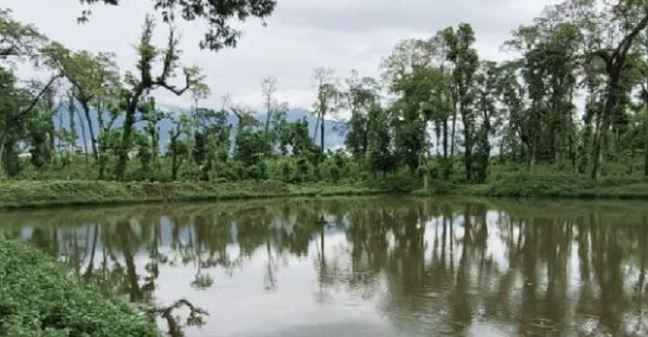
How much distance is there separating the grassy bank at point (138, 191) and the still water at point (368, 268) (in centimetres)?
282

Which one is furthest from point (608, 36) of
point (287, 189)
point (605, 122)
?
point (287, 189)

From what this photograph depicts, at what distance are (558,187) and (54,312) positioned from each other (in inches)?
1341

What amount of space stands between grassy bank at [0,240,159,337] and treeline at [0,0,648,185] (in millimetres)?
28475

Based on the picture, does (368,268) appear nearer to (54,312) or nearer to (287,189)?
(54,312)

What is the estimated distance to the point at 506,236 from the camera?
20.1 m

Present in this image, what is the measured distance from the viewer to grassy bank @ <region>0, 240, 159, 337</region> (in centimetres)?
628

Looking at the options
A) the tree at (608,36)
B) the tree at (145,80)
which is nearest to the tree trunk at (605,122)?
the tree at (608,36)

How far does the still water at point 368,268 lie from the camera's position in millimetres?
9836

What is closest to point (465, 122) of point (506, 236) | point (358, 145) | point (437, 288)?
point (358, 145)

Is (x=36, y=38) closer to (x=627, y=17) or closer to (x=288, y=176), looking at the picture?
(x=288, y=176)

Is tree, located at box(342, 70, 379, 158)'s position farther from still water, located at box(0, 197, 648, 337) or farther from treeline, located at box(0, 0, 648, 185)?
still water, located at box(0, 197, 648, 337)

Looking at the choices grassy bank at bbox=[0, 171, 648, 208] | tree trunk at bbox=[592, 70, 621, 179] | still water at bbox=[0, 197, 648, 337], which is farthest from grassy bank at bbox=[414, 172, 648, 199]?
still water at bbox=[0, 197, 648, 337]

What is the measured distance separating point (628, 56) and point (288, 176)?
23.4 m

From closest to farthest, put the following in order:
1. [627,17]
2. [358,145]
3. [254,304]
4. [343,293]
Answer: [254,304] → [343,293] → [627,17] → [358,145]
